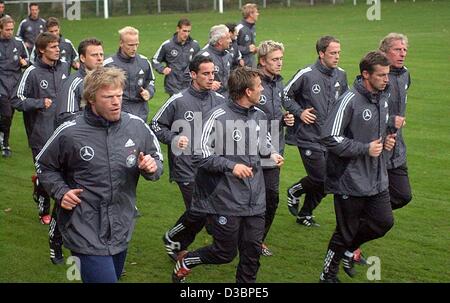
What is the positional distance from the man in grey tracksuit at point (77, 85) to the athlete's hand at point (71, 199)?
2671mm

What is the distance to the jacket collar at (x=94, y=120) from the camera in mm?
6410

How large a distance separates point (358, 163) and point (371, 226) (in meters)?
0.65

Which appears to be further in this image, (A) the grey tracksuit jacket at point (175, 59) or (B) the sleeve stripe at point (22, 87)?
(A) the grey tracksuit jacket at point (175, 59)

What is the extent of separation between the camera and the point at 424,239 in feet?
32.1

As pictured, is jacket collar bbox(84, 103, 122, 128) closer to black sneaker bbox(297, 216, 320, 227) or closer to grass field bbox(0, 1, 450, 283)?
grass field bbox(0, 1, 450, 283)

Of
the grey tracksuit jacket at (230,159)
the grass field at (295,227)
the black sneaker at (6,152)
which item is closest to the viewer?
the grey tracksuit jacket at (230,159)

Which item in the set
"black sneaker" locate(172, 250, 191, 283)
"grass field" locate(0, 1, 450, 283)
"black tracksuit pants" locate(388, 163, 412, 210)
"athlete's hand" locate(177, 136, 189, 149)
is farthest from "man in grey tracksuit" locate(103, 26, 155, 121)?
"black tracksuit pants" locate(388, 163, 412, 210)

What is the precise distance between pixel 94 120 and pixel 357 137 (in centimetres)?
279

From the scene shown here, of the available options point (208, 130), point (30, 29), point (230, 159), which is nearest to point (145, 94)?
point (208, 130)

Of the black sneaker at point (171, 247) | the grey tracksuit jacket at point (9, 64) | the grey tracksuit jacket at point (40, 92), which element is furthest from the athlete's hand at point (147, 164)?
the grey tracksuit jacket at point (9, 64)

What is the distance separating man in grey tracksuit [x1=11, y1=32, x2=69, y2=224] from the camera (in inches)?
413

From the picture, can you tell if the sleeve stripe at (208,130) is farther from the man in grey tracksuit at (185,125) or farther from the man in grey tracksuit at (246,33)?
the man in grey tracksuit at (246,33)
